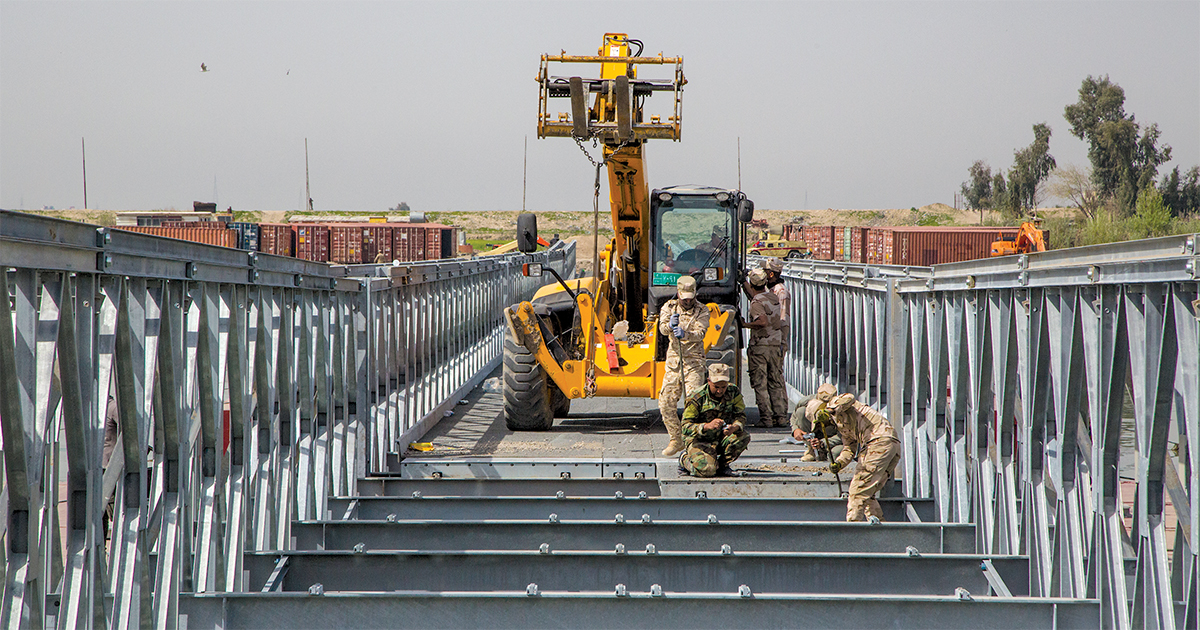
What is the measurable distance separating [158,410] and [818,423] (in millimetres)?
4434

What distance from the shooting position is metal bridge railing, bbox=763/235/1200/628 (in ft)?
14.6

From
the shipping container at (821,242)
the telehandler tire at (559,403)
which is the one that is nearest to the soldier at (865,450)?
the telehandler tire at (559,403)

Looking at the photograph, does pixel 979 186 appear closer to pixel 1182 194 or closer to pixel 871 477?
pixel 1182 194

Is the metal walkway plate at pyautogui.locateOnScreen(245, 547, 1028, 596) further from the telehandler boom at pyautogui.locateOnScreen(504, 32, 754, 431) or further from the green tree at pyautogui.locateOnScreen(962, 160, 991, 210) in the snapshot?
the green tree at pyautogui.locateOnScreen(962, 160, 991, 210)

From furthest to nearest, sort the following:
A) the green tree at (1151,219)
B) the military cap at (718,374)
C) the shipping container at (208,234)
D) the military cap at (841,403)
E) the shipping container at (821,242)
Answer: the green tree at (1151,219), the shipping container at (821,242), the shipping container at (208,234), the military cap at (718,374), the military cap at (841,403)

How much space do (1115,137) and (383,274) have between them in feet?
257

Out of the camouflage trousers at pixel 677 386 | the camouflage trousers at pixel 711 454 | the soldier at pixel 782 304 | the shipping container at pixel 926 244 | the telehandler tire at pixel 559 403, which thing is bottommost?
the telehandler tire at pixel 559 403

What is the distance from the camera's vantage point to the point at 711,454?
8.77 meters

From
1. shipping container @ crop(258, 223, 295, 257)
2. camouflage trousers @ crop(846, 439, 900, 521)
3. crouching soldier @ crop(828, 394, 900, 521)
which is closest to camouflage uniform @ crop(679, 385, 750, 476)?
crouching soldier @ crop(828, 394, 900, 521)

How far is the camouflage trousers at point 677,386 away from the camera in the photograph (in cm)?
1015

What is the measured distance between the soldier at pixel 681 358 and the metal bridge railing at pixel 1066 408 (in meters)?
2.28

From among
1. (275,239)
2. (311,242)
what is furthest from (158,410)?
(311,242)

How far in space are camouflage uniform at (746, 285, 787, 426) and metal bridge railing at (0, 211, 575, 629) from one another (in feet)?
16.2

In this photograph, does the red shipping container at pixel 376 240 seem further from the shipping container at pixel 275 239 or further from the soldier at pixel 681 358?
the soldier at pixel 681 358
